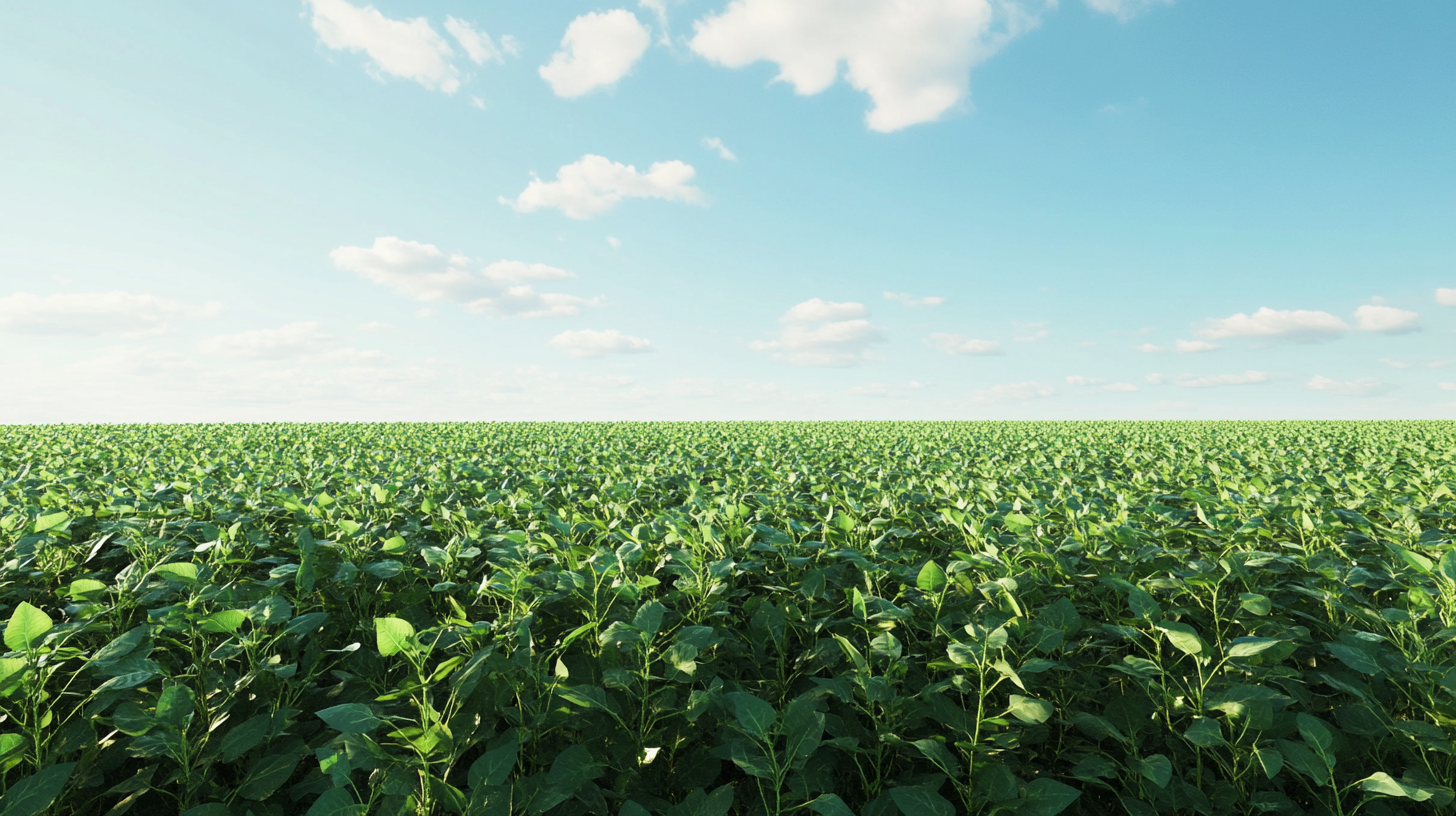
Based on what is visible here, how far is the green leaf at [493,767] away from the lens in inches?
75.3

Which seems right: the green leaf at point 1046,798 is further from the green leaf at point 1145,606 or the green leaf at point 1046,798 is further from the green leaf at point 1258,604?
the green leaf at point 1258,604

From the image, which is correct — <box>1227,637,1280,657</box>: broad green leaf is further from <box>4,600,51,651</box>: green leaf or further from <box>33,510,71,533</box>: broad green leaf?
<box>33,510,71,533</box>: broad green leaf

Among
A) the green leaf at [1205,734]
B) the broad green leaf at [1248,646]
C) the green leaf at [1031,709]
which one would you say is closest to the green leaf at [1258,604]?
the broad green leaf at [1248,646]

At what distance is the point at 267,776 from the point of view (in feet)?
7.39

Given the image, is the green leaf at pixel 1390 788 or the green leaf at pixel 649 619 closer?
the green leaf at pixel 1390 788

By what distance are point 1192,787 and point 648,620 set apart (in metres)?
2.01

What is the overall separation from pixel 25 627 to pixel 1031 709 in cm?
336

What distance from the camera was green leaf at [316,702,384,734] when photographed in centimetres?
187

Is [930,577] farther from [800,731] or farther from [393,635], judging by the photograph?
[393,635]

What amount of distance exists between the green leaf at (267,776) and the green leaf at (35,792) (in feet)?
1.49

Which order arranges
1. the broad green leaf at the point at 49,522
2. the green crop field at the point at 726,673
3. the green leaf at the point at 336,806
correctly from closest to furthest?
the green leaf at the point at 336,806, the green crop field at the point at 726,673, the broad green leaf at the point at 49,522

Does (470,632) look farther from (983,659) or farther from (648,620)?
(983,659)

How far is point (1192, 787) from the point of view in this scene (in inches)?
91.1

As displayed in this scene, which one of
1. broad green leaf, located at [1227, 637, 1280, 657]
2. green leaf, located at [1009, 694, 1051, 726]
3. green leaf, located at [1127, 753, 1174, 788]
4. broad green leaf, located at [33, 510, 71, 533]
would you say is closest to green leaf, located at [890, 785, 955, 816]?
green leaf, located at [1009, 694, 1051, 726]
